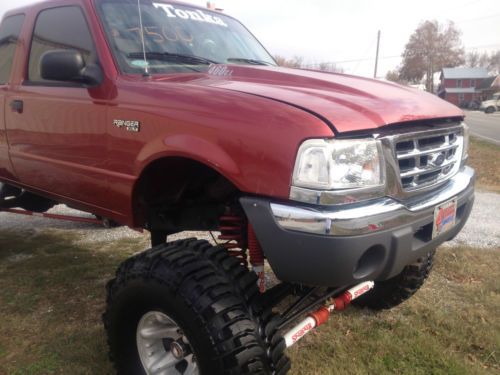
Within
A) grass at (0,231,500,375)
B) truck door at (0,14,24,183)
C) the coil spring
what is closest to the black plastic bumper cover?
the coil spring

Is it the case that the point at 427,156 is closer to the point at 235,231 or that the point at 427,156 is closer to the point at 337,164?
the point at 337,164

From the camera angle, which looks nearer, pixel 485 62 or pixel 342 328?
pixel 342 328

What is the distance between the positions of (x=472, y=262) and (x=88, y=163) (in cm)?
346

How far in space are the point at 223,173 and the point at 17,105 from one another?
2104mm

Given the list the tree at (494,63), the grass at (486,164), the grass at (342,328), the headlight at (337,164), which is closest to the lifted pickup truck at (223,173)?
the headlight at (337,164)

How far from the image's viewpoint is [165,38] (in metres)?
2.79

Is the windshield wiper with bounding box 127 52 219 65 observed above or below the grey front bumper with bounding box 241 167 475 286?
above

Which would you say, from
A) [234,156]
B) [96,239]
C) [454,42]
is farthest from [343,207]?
[454,42]

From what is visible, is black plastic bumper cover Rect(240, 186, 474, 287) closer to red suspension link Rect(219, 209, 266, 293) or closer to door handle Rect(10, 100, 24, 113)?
red suspension link Rect(219, 209, 266, 293)

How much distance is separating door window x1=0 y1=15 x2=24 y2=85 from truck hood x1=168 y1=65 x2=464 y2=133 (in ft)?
5.80

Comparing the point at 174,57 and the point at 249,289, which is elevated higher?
the point at 174,57

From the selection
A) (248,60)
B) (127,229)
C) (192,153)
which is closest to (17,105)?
(248,60)

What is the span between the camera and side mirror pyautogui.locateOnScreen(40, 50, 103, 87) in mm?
2418

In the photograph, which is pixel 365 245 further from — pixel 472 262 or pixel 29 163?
pixel 472 262
